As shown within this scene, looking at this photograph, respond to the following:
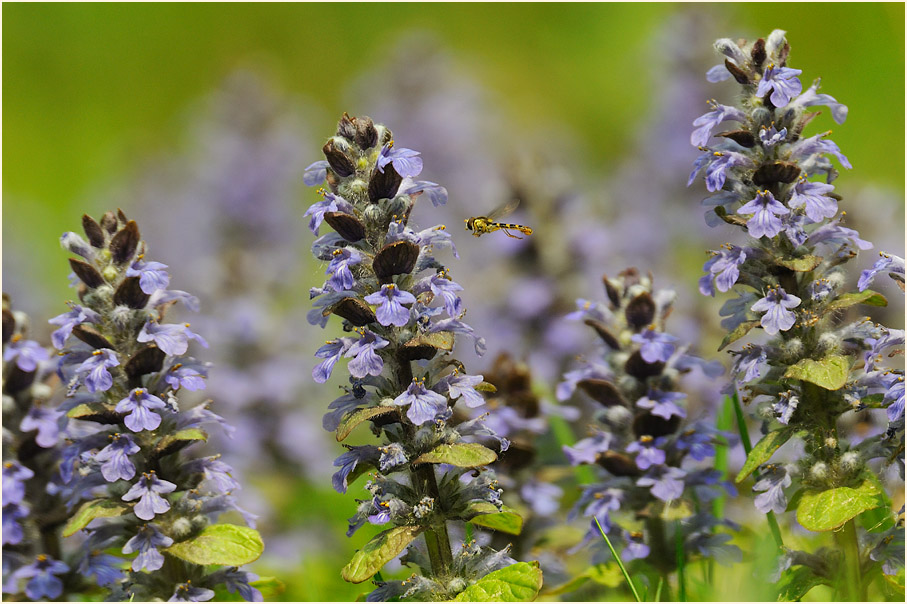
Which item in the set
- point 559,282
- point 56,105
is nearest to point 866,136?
point 559,282

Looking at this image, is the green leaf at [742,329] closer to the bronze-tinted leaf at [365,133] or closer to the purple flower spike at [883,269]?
the purple flower spike at [883,269]

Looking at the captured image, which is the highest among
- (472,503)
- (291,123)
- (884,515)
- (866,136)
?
(291,123)

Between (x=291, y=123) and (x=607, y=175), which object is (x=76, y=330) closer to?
(x=291, y=123)

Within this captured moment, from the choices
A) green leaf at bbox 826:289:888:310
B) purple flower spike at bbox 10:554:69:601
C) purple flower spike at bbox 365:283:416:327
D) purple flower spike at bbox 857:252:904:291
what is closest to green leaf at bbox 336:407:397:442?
purple flower spike at bbox 365:283:416:327

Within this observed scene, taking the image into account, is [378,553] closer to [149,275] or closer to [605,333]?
[149,275]

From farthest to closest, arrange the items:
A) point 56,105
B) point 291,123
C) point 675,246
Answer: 1. point 56,105
2. point 291,123
3. point 675,246

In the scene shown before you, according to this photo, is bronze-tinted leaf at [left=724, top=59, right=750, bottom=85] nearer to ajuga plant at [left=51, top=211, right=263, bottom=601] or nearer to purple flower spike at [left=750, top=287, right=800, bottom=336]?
purple flower spike at [left=750, top=287, right=800, bottom=336]

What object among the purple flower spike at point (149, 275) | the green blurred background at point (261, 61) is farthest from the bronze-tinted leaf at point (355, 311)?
the green blurred background at point (261, 61)
